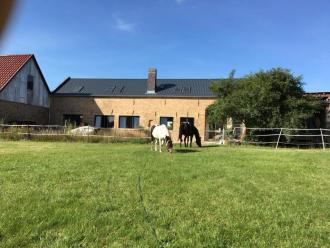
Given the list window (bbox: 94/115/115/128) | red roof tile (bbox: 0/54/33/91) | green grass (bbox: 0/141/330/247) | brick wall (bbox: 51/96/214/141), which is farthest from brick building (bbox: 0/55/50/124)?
green grass (bbox: 0/141/330/247)

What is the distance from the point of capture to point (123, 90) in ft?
136

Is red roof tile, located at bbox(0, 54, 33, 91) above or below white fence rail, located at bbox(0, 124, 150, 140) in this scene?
above

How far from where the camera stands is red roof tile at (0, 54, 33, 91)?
3409cm

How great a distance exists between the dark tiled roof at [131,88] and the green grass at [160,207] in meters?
28.5

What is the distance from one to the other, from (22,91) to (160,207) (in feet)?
102

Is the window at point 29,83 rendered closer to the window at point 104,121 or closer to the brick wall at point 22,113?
the brick wall at point 22,113

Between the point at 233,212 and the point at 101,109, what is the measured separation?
34.3 metres

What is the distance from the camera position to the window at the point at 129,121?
39825 mm

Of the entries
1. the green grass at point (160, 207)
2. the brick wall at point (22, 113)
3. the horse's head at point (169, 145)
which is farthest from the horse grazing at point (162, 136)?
the brick wall at point (22, 113)

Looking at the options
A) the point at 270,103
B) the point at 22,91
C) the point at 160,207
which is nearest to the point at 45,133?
the point at 22,91

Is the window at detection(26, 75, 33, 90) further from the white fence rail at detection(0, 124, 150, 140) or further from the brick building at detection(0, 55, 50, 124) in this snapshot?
the white fence rail at detection(0, 124, 150, 140)

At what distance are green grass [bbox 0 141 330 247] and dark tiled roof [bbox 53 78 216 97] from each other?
28.5m

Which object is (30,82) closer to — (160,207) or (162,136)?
(162,136)

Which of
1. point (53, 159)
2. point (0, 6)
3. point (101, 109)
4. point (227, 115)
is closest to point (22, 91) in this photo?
point (101, 109)
